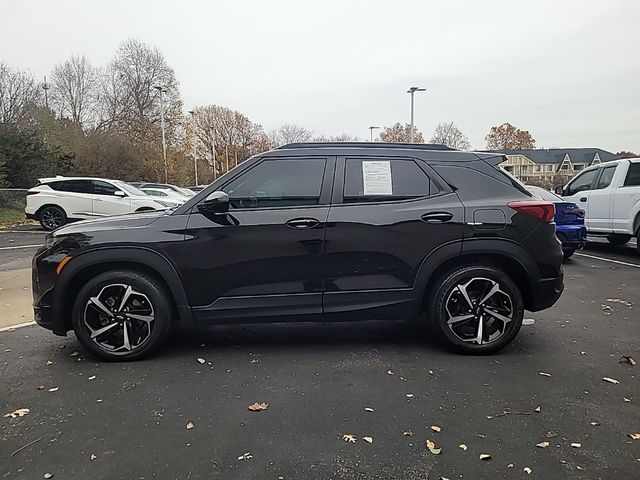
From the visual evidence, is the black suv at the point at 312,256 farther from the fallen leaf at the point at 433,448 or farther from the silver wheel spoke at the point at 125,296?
the fallen leaf at the point at 433,448

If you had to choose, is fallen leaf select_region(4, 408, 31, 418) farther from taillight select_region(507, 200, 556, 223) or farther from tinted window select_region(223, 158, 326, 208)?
taillight select_region(507, 200, 556, 223)

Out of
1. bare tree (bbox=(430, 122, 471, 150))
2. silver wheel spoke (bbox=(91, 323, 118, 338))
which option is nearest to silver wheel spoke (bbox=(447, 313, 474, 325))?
silver wheel spoke (bbox=(91, 323, 118, 338))

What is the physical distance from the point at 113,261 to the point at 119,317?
0.47 m

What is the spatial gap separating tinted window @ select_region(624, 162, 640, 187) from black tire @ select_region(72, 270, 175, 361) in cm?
960

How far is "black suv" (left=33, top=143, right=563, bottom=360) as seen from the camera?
403 centimetres

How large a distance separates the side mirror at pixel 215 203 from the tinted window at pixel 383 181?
3.36ft

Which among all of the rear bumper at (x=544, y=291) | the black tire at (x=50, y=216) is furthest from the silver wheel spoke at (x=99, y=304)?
the black tire at (x=50, y=216)

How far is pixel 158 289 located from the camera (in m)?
4.05

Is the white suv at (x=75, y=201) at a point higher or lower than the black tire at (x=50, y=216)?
higher

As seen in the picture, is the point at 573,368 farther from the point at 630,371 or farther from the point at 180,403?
the point at 180,403

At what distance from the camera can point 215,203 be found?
4027mm

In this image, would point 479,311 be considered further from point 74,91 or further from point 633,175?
point 74,91

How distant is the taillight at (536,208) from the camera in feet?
13.7

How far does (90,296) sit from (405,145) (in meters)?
3.05
